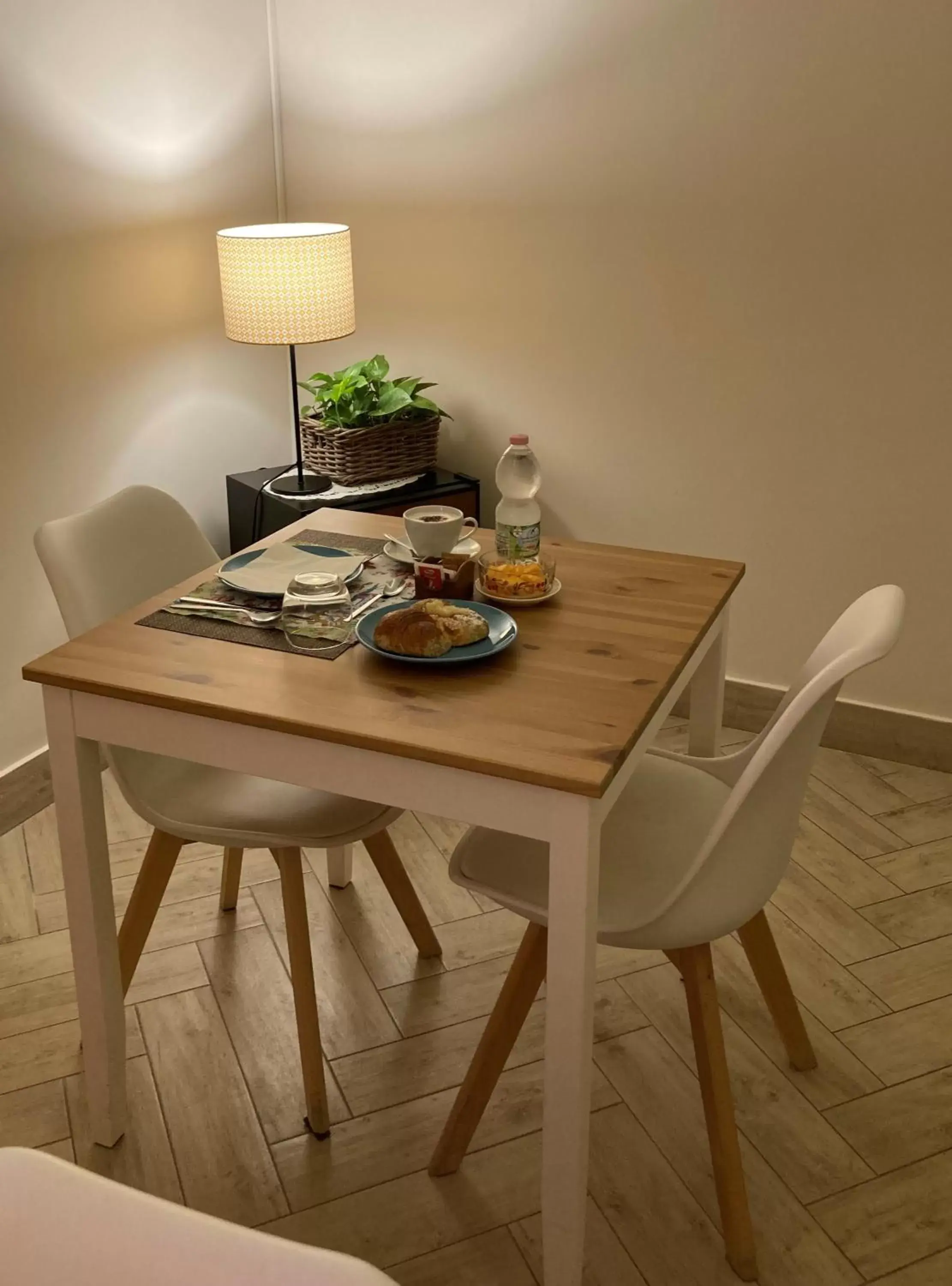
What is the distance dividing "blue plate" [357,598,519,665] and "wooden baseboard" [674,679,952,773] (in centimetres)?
134

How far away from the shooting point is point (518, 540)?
5.74 ft

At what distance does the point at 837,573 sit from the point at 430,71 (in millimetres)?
1504

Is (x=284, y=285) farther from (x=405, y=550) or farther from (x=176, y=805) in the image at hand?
(x=176, y=805)

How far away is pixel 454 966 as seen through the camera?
2.17m

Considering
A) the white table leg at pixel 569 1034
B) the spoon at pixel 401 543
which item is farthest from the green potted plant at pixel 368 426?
the white table leg at pixel 569 1034

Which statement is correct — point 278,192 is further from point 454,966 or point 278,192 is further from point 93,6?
point 454,966

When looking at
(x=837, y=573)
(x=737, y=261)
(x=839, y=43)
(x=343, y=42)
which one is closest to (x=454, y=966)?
(x=837, y=573)

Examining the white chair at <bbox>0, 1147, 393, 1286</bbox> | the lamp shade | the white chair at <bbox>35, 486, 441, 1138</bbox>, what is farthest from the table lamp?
the white chair at <bbox>0, 1147, 393, 1286</bbox>

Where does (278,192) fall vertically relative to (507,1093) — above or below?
above

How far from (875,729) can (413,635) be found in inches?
67.3

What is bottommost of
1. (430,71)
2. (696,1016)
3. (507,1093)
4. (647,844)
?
(507,1093)

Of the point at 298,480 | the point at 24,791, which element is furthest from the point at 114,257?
the point at 24,791

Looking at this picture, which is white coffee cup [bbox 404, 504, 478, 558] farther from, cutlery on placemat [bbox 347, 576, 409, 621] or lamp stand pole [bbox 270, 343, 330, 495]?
lamp stand pole [bbox 270, 343, 330, 495]

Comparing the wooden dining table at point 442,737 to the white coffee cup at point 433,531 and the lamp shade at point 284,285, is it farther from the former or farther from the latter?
the lamp shade at point 284,285
